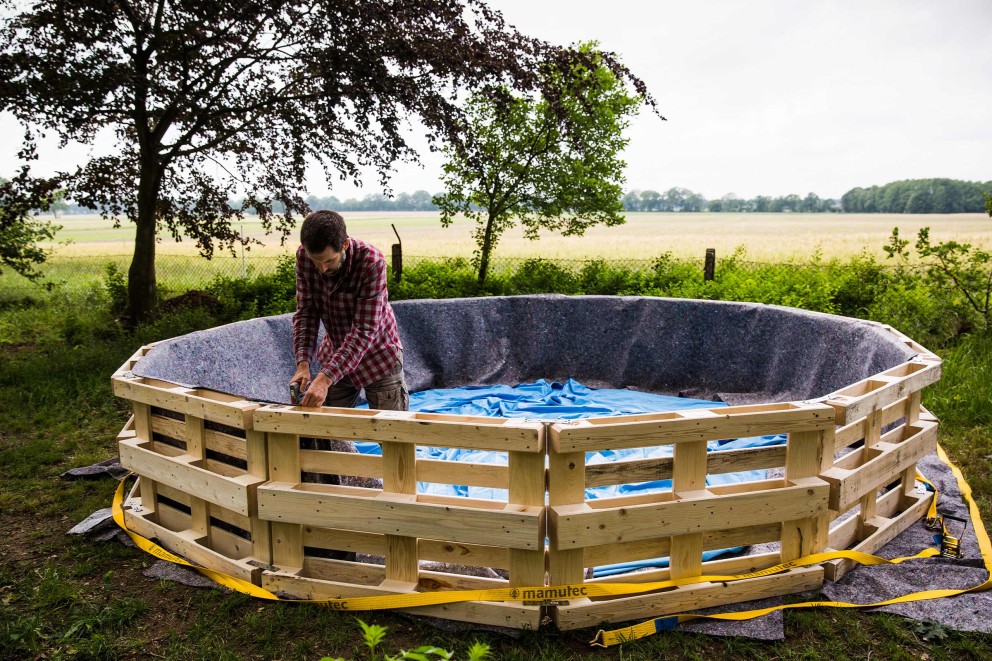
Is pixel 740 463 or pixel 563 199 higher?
pixel 563 199

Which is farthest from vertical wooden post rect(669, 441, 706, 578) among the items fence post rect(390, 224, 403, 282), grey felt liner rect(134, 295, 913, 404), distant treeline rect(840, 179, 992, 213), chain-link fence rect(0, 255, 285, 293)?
distant treeline rect(840, 179, 992, 213)

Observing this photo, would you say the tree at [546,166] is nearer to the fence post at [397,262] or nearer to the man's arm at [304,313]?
the fence post at [397,262]

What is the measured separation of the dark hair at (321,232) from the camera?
2.85m

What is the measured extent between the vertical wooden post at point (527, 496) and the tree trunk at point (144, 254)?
637cm

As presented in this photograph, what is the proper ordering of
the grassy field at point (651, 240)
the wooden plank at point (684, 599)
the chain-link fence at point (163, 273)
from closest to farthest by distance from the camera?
the wooden plank at point (684, 599) < the chain-link fence at point (163, 273) < the grassy field at point (651, 240)

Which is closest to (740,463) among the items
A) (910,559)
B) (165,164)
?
(910,559)

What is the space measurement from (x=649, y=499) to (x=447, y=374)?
3.81 metres

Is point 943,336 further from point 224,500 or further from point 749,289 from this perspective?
point 224,500

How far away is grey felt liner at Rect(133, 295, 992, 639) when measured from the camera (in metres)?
4.50

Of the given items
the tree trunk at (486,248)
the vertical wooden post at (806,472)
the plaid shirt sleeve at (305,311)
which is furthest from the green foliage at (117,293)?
the vertical wooden post at (806,472)

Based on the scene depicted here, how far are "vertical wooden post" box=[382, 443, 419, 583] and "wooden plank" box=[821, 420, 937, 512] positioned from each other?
1614 mm

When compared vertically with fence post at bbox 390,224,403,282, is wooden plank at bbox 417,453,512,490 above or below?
below

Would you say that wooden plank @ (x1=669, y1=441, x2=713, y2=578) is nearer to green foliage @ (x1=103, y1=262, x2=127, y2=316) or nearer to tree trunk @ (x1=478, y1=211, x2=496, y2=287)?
tree trunk @ (x1=478, y1=211, x2=496, y2=287)

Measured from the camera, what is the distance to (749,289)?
7.23 meters
